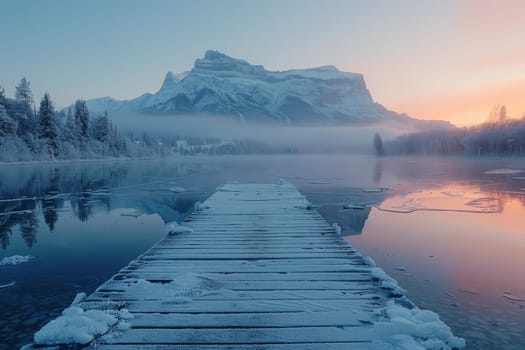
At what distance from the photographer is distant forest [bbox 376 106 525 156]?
110m

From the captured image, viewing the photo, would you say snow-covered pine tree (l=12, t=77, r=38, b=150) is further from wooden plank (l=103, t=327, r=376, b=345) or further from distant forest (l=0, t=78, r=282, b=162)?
wooden plank (l=103, t=327, r=376, b=345)

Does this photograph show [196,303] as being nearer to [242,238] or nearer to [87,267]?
[242,238]

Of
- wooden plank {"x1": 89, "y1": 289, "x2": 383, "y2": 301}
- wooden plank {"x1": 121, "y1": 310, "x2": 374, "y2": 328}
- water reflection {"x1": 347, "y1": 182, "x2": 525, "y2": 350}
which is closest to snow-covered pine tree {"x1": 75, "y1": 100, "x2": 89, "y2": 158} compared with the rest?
water reflection {"x1": 347, "y1": 182, "x2": 525, "y2": 350}

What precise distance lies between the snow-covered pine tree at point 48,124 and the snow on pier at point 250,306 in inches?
3578

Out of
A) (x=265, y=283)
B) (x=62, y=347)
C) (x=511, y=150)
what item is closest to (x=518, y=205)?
(x=265, y=283)

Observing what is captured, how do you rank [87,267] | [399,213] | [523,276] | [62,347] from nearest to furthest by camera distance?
[62,347], [523,276], [87,267], [399,213]

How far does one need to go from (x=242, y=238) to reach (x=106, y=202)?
58.1ft

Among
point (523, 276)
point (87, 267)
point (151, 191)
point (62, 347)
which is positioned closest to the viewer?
point (62, 347)

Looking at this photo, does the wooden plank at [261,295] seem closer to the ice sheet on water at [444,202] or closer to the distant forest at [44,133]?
the ice sheet on water at [444,202]

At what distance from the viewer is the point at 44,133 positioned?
85562 mm

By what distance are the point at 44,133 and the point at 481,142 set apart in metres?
137

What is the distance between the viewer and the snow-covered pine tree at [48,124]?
278 feet

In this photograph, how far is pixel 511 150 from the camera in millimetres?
110000

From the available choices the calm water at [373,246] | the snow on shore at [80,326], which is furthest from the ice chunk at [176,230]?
the snow on shore at [80,326]
